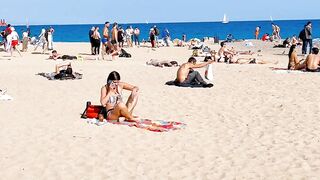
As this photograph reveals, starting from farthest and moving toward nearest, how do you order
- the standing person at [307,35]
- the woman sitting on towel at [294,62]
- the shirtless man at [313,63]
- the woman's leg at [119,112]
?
1. the standing person at [307,35]
2. the woman sitting on towel at [294,62]
3. the shirtless man at [313,63]
4. the woman's leg at [119,112]

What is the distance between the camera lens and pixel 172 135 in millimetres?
7992

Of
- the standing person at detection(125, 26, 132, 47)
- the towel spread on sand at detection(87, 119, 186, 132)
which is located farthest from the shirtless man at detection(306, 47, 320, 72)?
the standing person at detection(125, 26, 132, 47)

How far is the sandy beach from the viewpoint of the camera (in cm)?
623

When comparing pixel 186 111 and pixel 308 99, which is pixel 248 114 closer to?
pixel 186 111

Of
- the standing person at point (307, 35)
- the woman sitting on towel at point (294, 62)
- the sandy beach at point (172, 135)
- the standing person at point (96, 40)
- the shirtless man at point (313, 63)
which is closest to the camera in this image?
the sandy beach at point (172, 135)

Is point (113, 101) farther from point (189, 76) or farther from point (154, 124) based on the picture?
point (189, 76)

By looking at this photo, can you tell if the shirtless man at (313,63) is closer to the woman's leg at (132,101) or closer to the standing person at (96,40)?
the woman's leg at (132,101)

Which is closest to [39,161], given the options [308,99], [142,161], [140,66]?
[142,161]

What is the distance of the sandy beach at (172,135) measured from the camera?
6.23 m

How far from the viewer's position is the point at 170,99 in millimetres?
11523

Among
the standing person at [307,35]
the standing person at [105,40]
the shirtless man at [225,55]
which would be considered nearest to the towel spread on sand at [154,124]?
the shirtless man at [225,55]

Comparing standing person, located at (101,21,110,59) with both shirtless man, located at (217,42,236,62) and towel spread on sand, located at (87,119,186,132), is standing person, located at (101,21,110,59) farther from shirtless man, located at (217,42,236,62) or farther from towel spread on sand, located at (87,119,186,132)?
towel spread on sand, located at (87,119,186,132)

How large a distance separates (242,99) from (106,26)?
12963mm

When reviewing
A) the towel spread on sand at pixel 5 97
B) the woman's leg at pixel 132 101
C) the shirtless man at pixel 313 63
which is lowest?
the towel spread on sand at pixel 5 97
